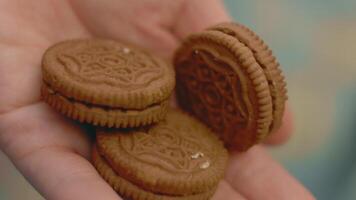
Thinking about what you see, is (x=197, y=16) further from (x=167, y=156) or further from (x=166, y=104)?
(x=167, y=156)

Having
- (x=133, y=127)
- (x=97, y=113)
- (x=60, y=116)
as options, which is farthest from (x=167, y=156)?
(x=60, y=116)

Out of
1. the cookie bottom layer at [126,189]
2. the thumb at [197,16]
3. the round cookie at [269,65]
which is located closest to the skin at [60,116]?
the thumb at [197,16]

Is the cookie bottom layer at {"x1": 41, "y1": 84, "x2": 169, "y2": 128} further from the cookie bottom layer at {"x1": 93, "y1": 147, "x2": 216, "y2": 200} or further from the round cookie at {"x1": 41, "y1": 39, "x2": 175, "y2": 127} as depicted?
the cookie bottom layer at {"x1": 93, "y1": 147, "x2": 216, "y2": 200}

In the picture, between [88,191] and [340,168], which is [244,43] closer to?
[88,191]

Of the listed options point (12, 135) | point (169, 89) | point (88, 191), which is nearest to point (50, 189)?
point (88, 191)

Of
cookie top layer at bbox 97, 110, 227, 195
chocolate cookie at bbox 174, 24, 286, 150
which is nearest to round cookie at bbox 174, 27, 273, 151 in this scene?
chocolate cookie at bbox 174, 24, 286, 150

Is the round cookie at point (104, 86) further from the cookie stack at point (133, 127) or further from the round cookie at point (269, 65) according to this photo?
the round cookie at point (269, 65)
